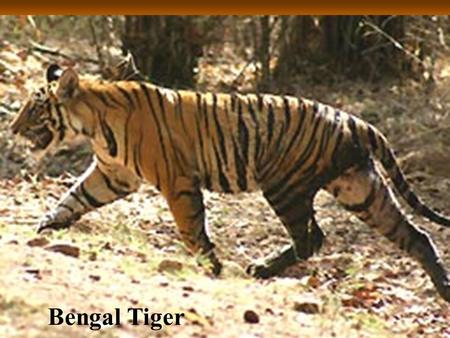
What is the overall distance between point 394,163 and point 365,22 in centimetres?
235

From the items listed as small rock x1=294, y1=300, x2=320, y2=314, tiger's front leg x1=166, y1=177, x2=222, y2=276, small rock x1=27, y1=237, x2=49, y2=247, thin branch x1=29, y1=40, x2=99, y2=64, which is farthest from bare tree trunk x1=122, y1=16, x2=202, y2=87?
small rock x1=294, y1=300, x2=320, y2=314

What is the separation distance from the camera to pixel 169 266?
149 inches

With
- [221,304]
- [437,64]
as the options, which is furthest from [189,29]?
[221,304]

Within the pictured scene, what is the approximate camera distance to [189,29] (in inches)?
292

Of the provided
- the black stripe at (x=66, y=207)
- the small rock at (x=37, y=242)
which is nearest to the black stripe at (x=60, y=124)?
the black stripe at (x=66, y=207)

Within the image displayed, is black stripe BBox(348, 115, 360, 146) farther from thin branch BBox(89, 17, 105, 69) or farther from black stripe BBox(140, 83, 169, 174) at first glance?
thin branch BBox(89, 17, 105, 69)

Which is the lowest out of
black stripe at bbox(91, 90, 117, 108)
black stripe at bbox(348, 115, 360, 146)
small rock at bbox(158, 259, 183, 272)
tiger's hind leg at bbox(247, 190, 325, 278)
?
tiger's hind leg at bbox(247, 190, 325, 278)

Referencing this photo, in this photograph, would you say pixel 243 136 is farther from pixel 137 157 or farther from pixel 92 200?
pixel 92 200

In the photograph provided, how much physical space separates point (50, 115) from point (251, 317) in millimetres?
1665

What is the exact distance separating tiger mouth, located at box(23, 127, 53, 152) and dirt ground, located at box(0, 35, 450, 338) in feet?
0.95

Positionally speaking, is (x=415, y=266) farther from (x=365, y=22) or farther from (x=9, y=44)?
(x=9, y=44)

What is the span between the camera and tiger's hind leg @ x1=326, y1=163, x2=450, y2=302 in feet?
15.2

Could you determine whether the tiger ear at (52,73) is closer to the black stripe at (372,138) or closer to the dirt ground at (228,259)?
the dirt ground at (228,259)

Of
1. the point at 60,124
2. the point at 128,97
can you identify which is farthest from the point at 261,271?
the point at 60,124
